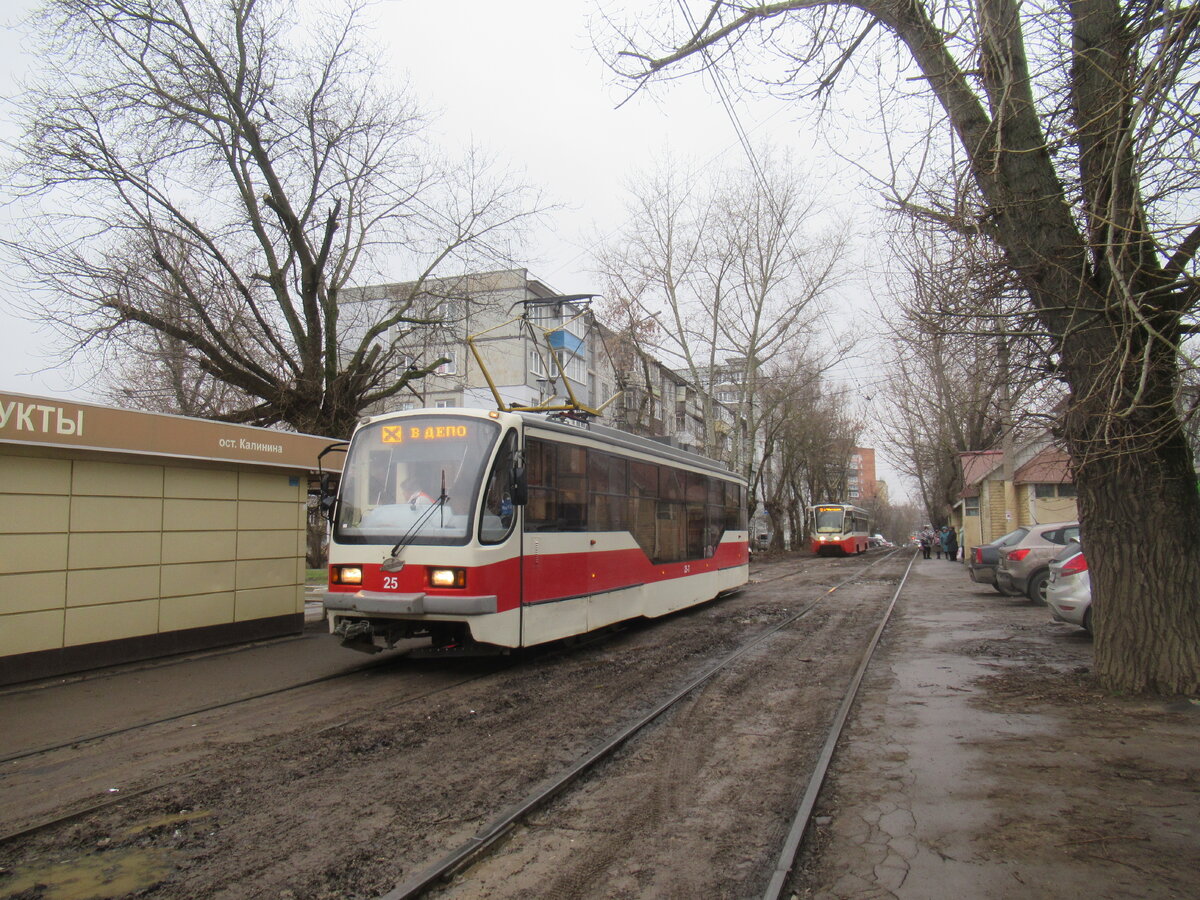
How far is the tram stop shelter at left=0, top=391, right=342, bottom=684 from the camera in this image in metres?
8.11

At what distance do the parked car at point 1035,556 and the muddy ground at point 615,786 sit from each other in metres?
6.76

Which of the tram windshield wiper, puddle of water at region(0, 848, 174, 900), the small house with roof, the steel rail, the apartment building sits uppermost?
the apartment building

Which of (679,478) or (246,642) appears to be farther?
(679,478)

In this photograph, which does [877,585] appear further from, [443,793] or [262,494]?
[443,793]

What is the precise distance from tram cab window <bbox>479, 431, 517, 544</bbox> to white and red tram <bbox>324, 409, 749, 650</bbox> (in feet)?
0.04

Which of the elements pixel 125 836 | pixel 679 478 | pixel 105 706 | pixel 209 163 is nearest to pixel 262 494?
pixel 105 706

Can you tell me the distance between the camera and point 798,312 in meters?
32.7

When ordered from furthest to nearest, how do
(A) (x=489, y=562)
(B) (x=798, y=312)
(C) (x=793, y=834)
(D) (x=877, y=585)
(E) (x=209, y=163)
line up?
(B) (x=798, y=312) < (D) (x=877, y=585) < (E) (x=209, y=163) < (A) (x=489, y=562) < (C) (x=793, y=834)

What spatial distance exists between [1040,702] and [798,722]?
7.77 ft

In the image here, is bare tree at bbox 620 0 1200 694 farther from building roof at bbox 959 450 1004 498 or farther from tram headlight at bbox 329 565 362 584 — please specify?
building roof at bbox 959 450 1004 498

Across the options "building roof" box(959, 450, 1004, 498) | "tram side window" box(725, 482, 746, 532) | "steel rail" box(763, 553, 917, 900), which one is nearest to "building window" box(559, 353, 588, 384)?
"building roof" box(959, 450, 1004, 498)

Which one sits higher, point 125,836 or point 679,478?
point 679,478

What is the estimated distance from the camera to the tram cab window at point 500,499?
7.98 metres

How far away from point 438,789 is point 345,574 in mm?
3924
